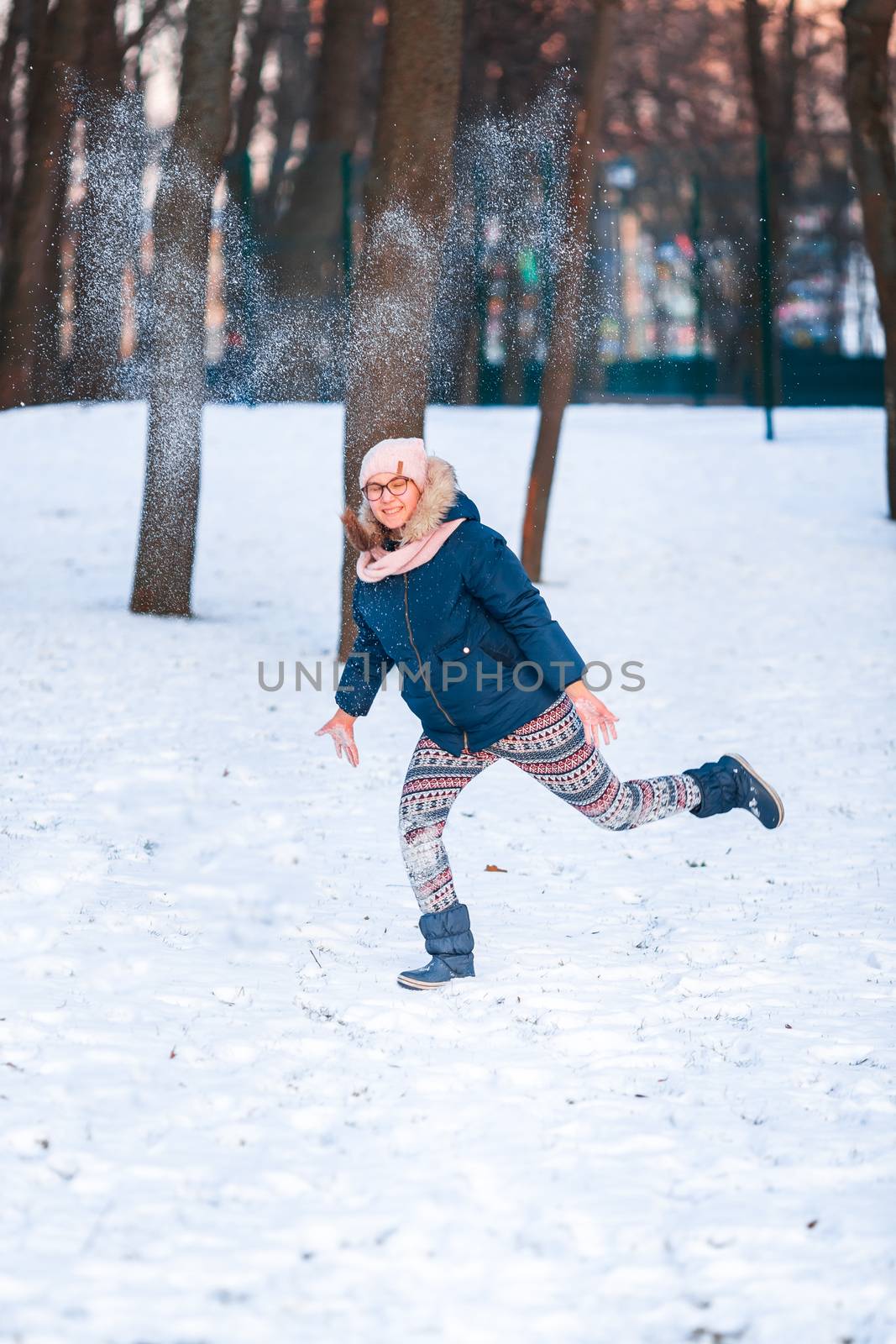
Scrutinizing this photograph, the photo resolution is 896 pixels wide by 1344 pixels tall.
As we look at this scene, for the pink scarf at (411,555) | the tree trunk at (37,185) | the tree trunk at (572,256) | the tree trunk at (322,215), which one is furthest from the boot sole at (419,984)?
the tree trunk at (322,215)

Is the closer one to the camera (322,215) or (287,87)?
(322,215)

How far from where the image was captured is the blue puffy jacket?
14.1 feet

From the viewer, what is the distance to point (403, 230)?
8.78m

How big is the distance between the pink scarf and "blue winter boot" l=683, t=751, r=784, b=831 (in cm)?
130

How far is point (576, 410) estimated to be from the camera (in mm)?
21938

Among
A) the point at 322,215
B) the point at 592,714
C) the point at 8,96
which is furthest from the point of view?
the point at 8,96

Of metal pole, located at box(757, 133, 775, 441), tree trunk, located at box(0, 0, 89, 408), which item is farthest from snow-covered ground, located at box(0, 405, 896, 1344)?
metal pole, located at box(757, 133, 775, 441)

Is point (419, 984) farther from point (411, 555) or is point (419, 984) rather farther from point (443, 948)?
point (411, 555)

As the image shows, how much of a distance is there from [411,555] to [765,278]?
626 inches

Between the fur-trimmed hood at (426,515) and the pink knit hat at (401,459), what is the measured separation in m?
0.03

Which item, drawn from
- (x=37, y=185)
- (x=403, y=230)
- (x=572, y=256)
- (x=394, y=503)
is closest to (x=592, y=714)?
(x=394, y=503)

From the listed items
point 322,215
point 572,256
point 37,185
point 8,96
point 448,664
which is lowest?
point 448,664

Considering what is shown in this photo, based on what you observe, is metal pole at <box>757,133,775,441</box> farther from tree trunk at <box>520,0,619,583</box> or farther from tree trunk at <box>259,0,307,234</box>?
tree trunk at <box>259,0,307,234</box>

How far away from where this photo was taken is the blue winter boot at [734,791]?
16.5ft
